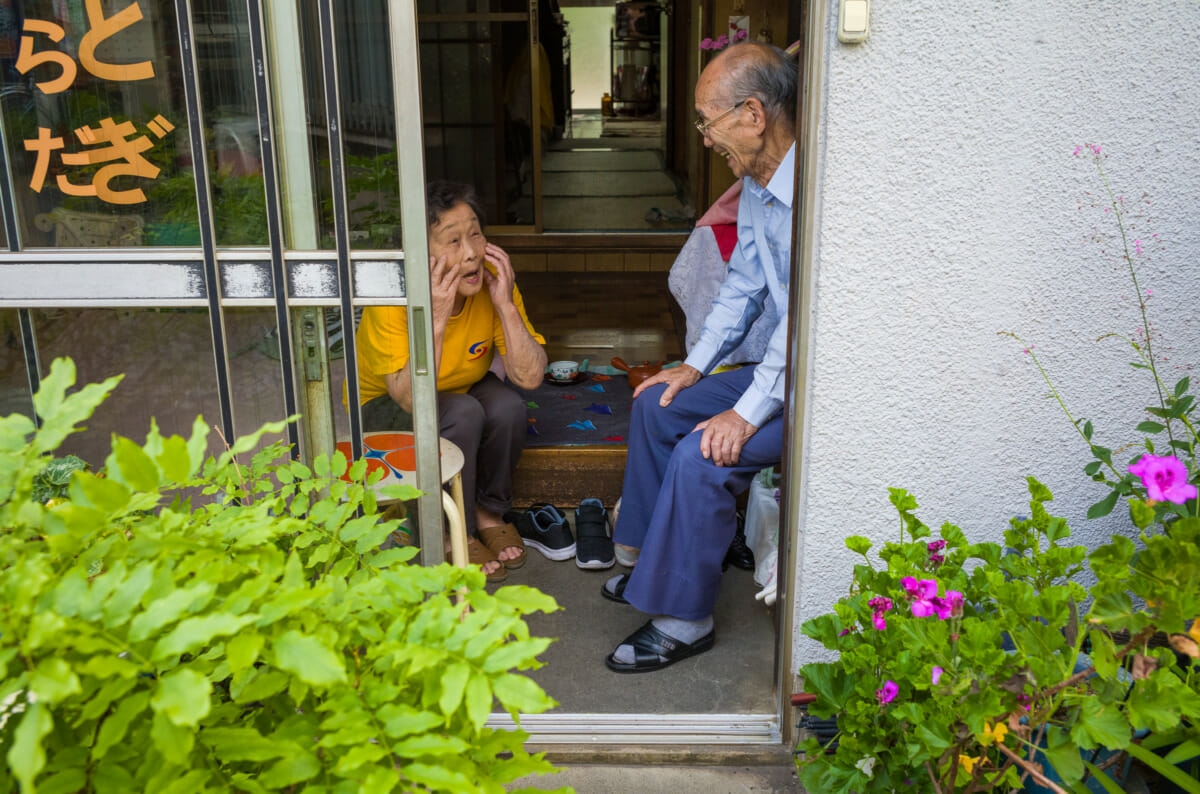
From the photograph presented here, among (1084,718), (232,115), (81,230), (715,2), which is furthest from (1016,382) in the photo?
(715,2)

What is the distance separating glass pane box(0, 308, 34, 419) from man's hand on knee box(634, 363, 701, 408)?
1.39 metres

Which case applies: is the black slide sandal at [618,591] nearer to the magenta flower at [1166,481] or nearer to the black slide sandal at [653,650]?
the black slide sandal at [653,650]

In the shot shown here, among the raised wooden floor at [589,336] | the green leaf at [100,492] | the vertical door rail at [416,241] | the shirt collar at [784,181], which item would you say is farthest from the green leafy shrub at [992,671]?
the raised wooden floor at [589,336]

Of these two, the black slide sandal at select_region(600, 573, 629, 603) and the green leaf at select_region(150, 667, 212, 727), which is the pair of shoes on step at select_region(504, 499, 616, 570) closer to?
the black slide sandal at select_region(600, 573, 629, 603)

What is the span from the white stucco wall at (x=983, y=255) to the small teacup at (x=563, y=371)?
189cm

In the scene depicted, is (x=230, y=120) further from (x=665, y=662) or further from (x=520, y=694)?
(x=665, y=662)

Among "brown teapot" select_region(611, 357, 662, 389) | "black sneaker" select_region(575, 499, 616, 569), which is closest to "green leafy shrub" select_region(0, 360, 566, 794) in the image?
"black sneaker" select_region(575, 499, 616, 569)

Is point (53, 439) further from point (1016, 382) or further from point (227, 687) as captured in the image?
point (1016, 382)

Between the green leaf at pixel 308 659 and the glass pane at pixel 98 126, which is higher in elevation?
the glass pane at pixel 98 126

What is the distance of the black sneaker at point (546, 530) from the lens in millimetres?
2627

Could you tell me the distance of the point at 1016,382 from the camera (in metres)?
1.65

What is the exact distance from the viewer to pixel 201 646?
78 cm

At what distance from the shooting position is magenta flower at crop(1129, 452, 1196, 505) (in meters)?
1.10

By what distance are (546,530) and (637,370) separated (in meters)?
0.99
